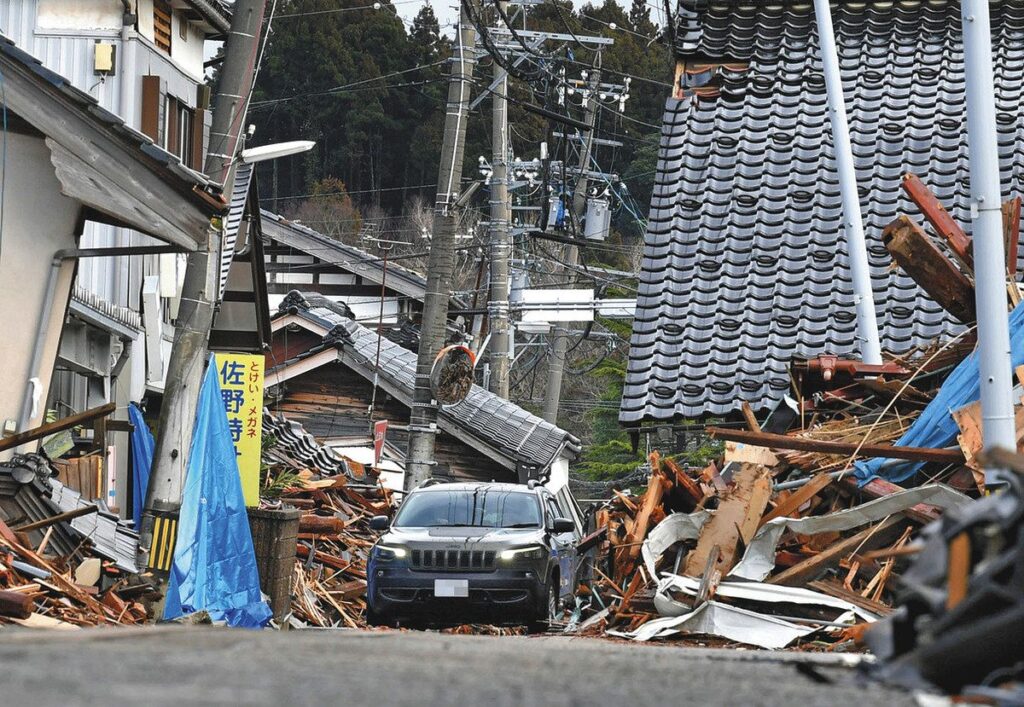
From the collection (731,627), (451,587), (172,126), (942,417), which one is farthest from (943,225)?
(172,126)

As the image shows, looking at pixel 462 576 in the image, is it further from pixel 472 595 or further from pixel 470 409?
pixel 470 409

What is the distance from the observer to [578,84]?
1553 inches

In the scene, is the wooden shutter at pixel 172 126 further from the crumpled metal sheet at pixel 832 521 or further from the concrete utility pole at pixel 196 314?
the crumpled metal sheet at pixel 832 521

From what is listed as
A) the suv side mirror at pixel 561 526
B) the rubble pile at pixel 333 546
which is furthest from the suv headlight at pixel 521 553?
the rubble pile at pixel 333 546

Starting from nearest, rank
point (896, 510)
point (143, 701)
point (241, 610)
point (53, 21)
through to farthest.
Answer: point (143, 701) → point (896, 510) → point (241, 610) → point (53, 21)

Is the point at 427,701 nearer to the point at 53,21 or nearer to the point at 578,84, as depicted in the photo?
the point at 53,21

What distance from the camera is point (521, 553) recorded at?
52.7 ft

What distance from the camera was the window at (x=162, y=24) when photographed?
2484 cm

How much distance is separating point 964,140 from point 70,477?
11.3 metres

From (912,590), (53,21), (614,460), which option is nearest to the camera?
(912,590)


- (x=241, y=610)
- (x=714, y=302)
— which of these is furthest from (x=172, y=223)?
(x=714, y=302)

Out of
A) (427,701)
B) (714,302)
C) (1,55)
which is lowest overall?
(427,701)

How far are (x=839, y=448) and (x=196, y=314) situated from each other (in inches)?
259

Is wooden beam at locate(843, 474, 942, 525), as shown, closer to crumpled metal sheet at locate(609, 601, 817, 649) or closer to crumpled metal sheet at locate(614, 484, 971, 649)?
crumpled metal sheet at locate(614, 484, 971, 649)
